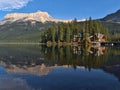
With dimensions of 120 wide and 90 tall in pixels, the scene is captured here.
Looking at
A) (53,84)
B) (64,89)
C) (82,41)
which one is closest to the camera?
(64,89)

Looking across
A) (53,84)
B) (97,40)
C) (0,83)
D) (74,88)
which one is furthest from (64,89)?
(97,40)

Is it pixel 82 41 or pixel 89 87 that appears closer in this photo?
pixel 89 87

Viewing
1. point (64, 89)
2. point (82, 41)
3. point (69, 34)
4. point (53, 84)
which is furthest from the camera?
point (69, 34)

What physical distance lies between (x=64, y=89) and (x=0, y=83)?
8.13 meters

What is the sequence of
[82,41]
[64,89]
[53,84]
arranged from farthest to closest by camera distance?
[82,41], [53,84], [64,89]

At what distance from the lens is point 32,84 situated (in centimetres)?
3192

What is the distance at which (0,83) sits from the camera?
1282 inches

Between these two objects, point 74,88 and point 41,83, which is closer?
point 74,88

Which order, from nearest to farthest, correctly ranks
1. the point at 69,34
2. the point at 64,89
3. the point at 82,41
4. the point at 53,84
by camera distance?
1. the point at 64,89
2. the point at 53,84
3. the point at 82,41
4. the point at 69,34

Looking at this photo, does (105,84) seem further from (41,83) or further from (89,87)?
(41,83)

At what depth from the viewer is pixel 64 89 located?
28844mm

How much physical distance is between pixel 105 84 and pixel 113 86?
1.50 meters

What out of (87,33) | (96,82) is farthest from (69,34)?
(96,82)

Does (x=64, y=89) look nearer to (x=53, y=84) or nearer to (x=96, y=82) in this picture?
(x=53, y=84)
